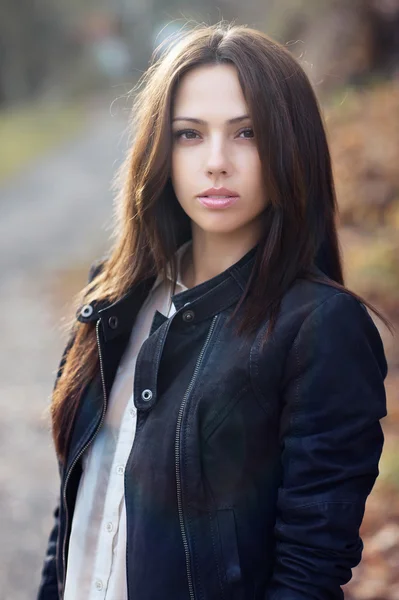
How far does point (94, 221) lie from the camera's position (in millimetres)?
11469

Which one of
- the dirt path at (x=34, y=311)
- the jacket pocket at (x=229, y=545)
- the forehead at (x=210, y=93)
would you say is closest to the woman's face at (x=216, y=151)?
the forehead at (x=210, y=93)

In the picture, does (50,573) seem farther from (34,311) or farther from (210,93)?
(34,311)

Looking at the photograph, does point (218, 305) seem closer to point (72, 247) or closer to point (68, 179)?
point (72, 247)

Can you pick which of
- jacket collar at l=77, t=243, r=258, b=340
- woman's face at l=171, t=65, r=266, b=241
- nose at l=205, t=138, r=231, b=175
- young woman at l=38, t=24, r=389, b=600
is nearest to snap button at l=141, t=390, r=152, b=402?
young woman at l=38, t=24, r=389, b=600

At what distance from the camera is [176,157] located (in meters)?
1.85

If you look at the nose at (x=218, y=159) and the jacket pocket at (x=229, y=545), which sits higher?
the nose at (x=218, y=159)

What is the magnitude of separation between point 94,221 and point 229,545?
10015mm

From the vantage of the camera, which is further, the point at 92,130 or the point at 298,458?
the point at 92,130

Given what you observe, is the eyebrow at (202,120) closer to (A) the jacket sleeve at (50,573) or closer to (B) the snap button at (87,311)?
(B) the snap button at (87,311)

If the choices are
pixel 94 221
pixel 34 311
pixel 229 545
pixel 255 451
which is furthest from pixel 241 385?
pixel 94 221

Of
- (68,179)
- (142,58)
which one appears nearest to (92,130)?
(68,179)

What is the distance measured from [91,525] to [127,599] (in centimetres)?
20

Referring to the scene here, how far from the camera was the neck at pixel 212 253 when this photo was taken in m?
A: 1.95

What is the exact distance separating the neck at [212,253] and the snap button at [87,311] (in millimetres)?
255
